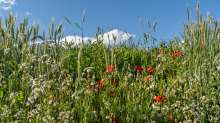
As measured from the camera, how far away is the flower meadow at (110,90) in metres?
1.91

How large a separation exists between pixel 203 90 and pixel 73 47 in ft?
9.23

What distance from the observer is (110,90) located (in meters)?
2.36

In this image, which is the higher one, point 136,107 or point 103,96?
point 103,96

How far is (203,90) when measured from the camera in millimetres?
2350

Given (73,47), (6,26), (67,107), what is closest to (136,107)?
(67,107)

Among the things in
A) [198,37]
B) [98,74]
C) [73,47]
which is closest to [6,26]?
[73,47]

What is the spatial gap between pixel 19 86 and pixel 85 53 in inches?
55.6

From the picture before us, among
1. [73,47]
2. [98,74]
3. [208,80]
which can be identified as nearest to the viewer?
[208,80]

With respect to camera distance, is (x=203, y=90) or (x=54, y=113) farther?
(x=203, y=90)

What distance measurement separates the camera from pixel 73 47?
4.07 metres

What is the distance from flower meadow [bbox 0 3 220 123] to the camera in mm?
1905

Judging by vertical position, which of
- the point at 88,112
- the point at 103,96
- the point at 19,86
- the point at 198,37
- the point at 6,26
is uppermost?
the point at 6,26

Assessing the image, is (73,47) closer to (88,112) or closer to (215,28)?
(88,112)

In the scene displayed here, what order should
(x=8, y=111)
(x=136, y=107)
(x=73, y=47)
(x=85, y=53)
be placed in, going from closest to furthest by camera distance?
(x=136, y=107)
(x=8, y=111)
(x=85, y=53)
(x=73, y=47)
